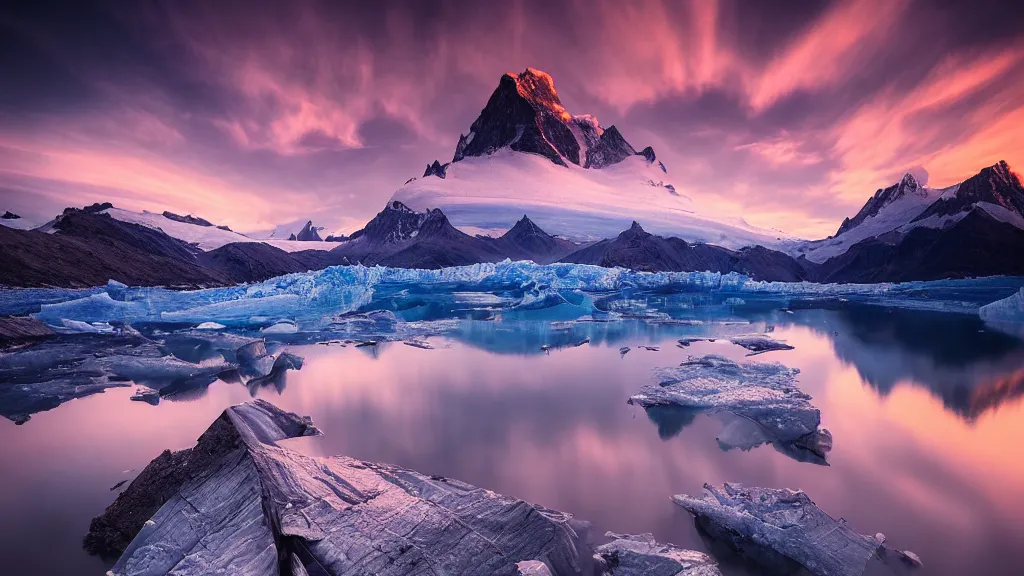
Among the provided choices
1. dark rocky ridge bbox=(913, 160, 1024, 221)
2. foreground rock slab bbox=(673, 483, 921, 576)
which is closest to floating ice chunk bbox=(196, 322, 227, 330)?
foreground rock slab bbox=(673, 483, 921, 576)

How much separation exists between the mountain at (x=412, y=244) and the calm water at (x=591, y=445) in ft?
192

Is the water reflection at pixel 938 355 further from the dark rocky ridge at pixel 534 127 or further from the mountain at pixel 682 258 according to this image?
the dark rocky ridge at pixel 534 127

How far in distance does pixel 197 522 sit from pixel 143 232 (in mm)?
72060

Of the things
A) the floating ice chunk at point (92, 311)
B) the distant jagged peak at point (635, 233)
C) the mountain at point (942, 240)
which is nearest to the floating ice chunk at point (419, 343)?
the floating ice chunk at point (92, 311)

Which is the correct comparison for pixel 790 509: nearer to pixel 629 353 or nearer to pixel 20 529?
pixel 20 529

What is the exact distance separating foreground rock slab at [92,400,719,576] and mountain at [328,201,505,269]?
205 ft

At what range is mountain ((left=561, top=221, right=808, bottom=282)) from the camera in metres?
48.4

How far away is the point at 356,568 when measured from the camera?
2771 mm

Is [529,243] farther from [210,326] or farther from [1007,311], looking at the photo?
[210,326]

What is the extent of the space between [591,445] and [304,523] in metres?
3.56

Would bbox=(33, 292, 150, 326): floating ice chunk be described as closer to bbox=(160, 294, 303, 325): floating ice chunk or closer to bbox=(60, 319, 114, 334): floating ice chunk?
bbox=(60, 319, 114, 334): floating ice chunk

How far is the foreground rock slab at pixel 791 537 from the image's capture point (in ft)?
10.7

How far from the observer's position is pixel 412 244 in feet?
264

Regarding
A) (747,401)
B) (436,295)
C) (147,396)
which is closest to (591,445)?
(747,401)
